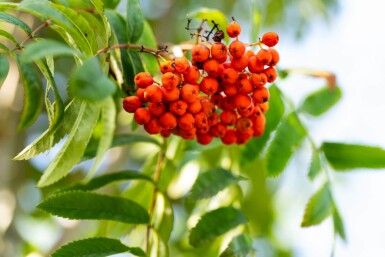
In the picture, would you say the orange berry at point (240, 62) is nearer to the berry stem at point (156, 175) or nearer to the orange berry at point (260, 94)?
the orange berry at point (260, 94)

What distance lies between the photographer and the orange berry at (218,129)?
1.53 meters

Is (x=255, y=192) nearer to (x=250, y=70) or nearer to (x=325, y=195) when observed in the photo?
(x=325, y=195)

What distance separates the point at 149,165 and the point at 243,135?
44 cm

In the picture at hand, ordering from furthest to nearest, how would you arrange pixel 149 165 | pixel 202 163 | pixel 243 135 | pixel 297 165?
pixel 297 165
pixel 202 163
pixel 149 165
pixel 243 135

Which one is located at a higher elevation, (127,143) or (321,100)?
(321,100)

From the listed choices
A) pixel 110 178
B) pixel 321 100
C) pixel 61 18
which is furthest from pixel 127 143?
pixel 321 100

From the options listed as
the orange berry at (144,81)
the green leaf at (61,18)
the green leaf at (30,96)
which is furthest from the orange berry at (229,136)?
the green leaf at (30,96)

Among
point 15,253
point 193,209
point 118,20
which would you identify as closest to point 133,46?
point 118,20

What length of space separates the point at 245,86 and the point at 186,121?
18cm

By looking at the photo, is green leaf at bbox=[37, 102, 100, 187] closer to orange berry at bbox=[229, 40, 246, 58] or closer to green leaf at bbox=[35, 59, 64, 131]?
green leaf at bbox=[35, 59, 64, 131]

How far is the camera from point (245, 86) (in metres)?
1.42

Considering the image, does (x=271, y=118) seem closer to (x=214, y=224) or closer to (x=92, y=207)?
(x=214, y=224)

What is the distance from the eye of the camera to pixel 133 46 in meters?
1.52

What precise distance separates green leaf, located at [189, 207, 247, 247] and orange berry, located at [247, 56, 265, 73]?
1.33 ft
